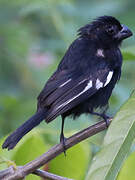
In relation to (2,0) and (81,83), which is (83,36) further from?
(2,0)

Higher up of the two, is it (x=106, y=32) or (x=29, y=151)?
(x=29, y=151)

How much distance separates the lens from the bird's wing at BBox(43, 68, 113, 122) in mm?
3414

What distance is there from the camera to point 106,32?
4.48 m

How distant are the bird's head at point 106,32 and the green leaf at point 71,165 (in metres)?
1.83

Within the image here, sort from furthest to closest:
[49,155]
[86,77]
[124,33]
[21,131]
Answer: [124,33] → [86,77] → [21,131] → [49,155]

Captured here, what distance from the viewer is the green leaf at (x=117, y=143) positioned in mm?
2020

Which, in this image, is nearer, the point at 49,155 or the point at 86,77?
the point at 49,155

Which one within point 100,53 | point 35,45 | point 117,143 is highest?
point 117,143

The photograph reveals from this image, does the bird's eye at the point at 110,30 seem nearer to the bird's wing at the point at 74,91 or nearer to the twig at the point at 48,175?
the bird's wing at the point at 74,91

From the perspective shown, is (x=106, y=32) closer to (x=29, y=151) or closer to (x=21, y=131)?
(x=21, y=131)

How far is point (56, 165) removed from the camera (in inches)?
106

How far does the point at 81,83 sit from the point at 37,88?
203cm

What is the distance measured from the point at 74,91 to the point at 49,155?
1153 millimetres

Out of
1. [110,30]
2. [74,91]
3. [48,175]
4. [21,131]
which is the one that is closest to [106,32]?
[110,30]
